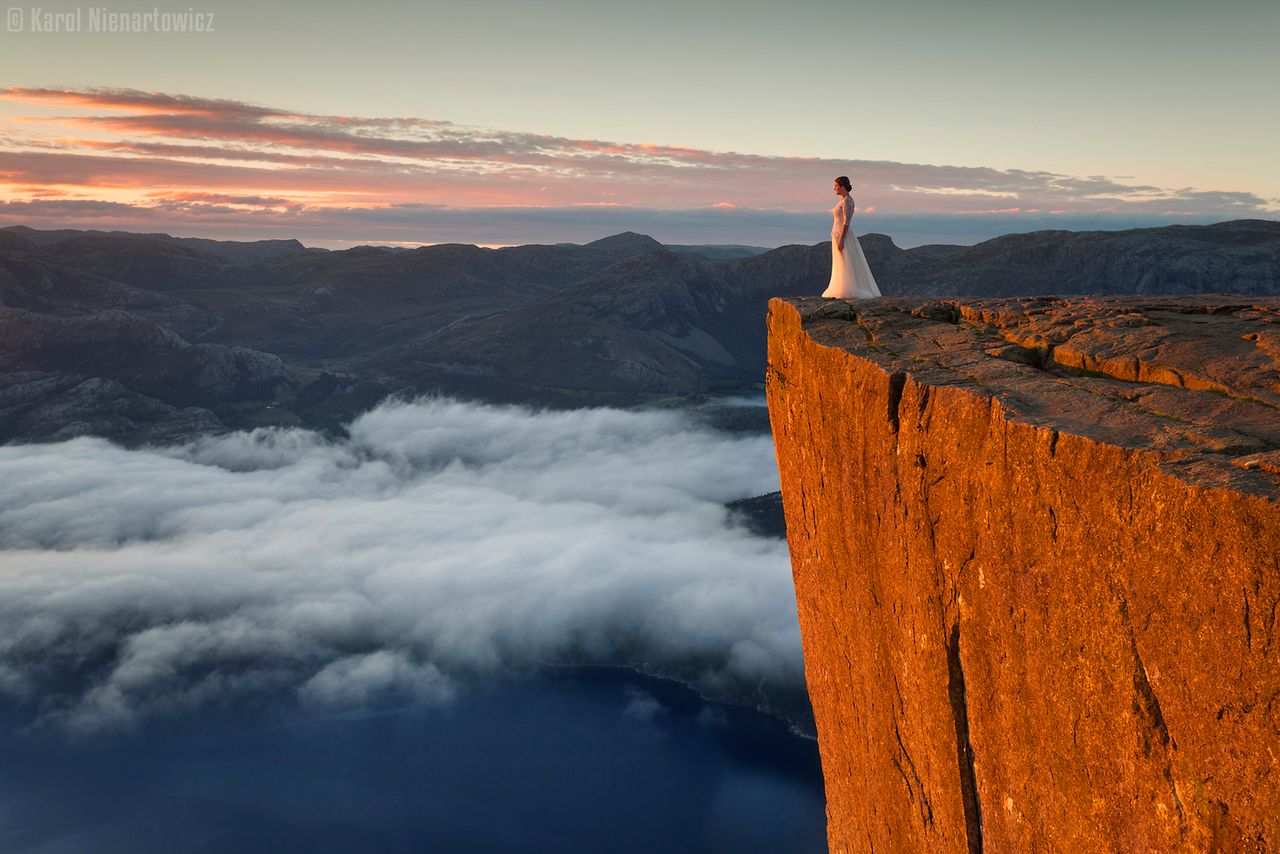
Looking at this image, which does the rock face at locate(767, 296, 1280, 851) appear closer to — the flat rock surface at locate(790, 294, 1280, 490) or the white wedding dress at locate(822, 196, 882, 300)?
the flat rock surface at locate(790, 294, 1280, 490)

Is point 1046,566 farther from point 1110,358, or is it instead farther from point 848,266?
point 848,266

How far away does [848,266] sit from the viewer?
2709cm

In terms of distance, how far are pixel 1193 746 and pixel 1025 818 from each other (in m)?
3.92

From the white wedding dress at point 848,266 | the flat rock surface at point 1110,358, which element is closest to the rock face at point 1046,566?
the flat rock surface at point 1110,358

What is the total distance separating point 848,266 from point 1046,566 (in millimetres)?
16169

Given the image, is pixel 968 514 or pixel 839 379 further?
pixel 839 379

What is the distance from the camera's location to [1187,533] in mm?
10125

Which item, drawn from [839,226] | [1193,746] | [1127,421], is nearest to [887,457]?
[1127,421]

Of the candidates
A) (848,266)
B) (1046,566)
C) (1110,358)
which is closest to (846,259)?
(848,266)

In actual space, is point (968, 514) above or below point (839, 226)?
below

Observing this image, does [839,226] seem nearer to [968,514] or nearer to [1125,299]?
[1125,299]

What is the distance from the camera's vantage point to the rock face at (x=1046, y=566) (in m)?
10.0

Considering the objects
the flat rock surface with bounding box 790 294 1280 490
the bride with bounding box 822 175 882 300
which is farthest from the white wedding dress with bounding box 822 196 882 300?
the flat rock surface with bounding box 790 294 1280 490

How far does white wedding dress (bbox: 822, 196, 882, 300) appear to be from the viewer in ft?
87.8
